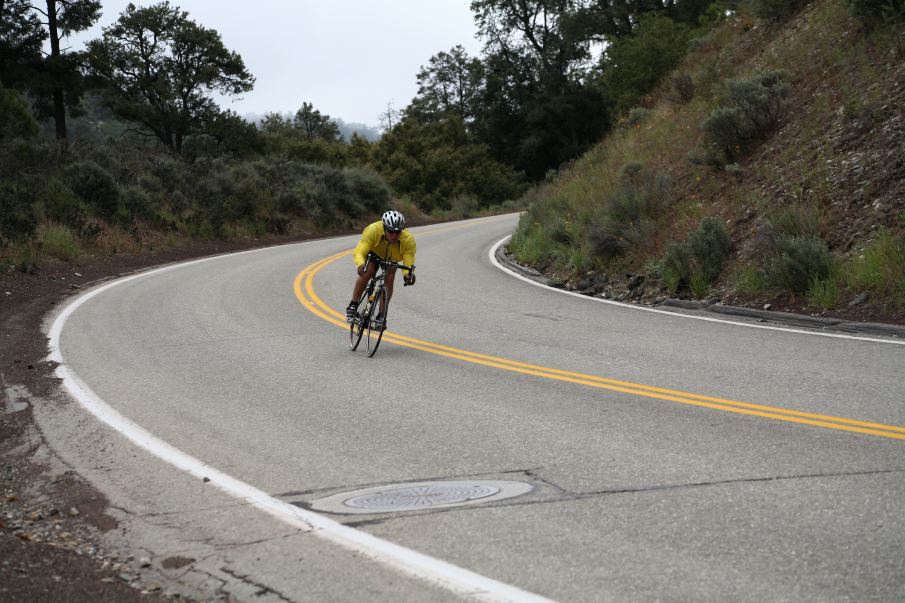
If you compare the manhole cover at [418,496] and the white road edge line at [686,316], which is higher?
the white road edge line at [686,316]

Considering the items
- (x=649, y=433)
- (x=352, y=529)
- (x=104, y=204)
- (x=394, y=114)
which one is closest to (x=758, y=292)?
(x=649, y=433)

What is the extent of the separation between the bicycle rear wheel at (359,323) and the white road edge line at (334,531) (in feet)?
11.5

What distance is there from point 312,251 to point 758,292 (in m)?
14.8

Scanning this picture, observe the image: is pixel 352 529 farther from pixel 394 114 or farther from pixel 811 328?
pixel 394 114

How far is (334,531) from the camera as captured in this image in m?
4.93

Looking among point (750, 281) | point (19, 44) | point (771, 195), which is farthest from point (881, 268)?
point (19, 44)

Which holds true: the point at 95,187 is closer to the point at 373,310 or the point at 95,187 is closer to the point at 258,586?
the point at 373,310

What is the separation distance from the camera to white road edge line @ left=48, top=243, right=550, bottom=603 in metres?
4.15

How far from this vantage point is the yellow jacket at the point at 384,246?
11.0m

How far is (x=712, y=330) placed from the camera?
37.1ft

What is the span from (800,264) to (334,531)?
9588mm

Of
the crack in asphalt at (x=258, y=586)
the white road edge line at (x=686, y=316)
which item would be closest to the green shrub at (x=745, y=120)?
the white road edge line at (x=686, y=316)

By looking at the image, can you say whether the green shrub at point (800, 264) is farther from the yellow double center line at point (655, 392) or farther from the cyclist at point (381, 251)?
the cyclist at point (381, 251)

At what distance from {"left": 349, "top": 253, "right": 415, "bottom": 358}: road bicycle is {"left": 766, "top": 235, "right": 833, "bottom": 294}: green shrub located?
5578 mm
